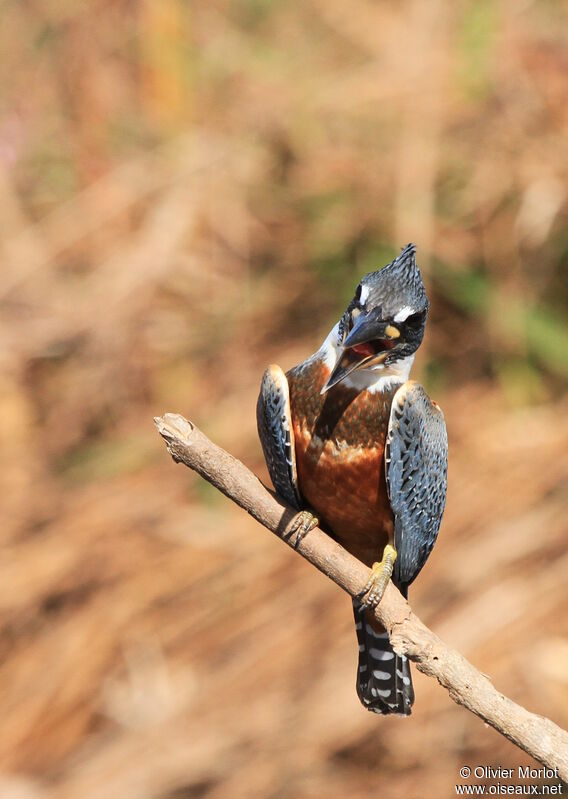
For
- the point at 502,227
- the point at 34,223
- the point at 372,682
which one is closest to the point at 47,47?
the point at 34,223

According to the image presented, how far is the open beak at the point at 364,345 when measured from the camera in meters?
2.62

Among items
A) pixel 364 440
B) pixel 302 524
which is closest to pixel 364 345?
pixel 364 440

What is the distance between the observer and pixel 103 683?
6336 millimetres

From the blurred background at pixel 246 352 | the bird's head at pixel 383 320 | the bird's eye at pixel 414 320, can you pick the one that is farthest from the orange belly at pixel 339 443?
the blurred background at pixel 246 352

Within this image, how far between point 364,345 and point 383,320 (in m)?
0.17

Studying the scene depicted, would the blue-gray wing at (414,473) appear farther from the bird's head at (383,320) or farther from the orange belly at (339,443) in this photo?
the bird's head at (383,320)

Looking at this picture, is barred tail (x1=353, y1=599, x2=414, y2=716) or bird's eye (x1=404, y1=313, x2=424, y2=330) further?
barred tail (x1=353, y1=599, x2=414, y2=716)

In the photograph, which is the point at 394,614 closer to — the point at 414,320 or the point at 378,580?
the point at 378,580

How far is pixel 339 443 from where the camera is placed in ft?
9.52

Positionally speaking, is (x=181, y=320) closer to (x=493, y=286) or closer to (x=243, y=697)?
(x=493, y=286)

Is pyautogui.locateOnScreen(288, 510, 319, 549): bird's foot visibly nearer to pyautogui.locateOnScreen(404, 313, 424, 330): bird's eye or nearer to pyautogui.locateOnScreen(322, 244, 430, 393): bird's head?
pyautogui.locateOnScreen(322, 244, 430, 393): bird's head

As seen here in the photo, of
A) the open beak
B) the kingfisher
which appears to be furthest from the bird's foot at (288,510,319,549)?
the open beak

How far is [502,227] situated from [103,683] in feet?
11.8

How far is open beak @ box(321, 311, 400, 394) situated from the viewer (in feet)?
8.61
